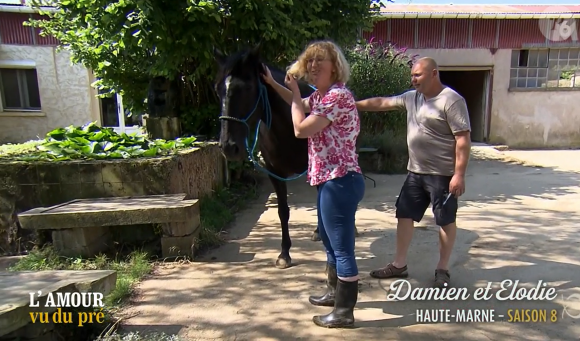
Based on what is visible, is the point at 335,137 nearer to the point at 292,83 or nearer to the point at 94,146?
the point at 292,83

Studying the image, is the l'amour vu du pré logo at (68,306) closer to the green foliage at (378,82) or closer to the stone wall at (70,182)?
the stone wall at (70,182)

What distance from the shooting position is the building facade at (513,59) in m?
12.6

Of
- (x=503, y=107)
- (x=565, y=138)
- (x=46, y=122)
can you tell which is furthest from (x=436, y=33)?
(x=46, y=122)

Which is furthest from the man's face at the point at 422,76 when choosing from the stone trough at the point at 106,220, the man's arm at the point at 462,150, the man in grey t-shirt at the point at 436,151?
the stone trough at the point at 106,220

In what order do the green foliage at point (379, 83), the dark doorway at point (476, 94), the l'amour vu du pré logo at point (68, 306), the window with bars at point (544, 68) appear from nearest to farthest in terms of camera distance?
1. the l'amour vu du pré logo at point (68, 306)
2. the green foliage at point (379, 83)
3. the window with bars at point (544, 68)
4. the dark doorway at point (476, 94)

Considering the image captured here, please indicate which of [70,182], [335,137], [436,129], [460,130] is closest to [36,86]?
[70,182]

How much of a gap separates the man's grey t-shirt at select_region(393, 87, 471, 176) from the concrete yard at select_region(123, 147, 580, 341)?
3.23ft

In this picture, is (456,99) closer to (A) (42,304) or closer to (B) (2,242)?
(A) (42,304)

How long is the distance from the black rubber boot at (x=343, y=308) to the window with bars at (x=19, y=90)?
13.3 meters

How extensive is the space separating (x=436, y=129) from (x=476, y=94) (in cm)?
1257

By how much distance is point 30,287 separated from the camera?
2.12 metres

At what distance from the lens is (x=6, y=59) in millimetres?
11883

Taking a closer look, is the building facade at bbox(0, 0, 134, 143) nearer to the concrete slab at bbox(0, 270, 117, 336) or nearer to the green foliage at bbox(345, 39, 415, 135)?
the green foliage at bbox(345, 39, 415, 135)

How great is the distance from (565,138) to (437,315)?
13490mm
